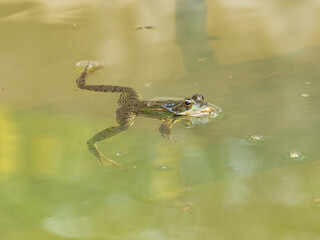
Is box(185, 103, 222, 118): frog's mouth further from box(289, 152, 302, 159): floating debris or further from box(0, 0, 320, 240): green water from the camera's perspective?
box(289, 152, 302, 159): floating debris

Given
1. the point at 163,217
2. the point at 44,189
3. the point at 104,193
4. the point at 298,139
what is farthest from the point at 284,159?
the point at 44,189

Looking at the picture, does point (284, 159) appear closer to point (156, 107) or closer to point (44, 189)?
point (156, 107)

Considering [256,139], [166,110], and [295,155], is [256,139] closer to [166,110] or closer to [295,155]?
[295,155]

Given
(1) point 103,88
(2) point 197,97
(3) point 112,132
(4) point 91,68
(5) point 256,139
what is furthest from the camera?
(4) point 91,68

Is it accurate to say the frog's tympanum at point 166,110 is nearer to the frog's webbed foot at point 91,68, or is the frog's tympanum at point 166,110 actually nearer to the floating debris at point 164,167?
the floating debris at point 164,167

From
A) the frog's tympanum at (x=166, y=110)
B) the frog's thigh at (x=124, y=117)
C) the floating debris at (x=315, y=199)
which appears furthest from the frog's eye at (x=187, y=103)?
the floating debris at (x=315, y=199)

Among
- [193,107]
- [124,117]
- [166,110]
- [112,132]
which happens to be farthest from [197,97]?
[112,132]
